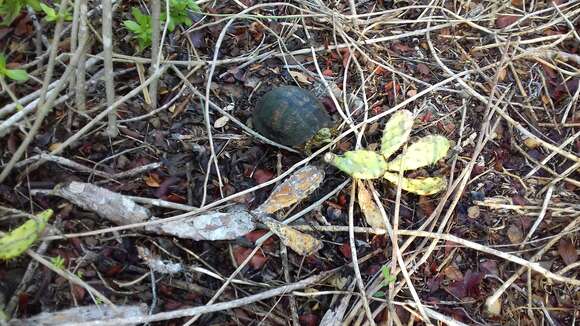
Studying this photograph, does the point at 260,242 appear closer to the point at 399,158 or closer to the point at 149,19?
the point at 399,158

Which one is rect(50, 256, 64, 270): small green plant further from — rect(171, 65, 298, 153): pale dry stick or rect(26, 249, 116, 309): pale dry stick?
rect(171, 65, 298, 153): pale dry stick

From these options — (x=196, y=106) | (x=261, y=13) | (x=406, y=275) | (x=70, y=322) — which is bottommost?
(x=406, y=275)

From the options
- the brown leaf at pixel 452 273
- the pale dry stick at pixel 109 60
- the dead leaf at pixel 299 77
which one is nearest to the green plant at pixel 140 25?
the pale dry stick at pixel 109 60

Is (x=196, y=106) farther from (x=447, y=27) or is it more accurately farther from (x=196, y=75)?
(x=447, y=27)

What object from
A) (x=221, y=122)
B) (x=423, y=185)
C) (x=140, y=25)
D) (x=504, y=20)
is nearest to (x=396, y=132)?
(x=423, y=185)

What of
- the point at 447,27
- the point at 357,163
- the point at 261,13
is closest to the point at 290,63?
the point at 261,13

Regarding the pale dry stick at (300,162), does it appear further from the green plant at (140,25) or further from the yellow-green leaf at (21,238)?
the green plant at (140,25)
